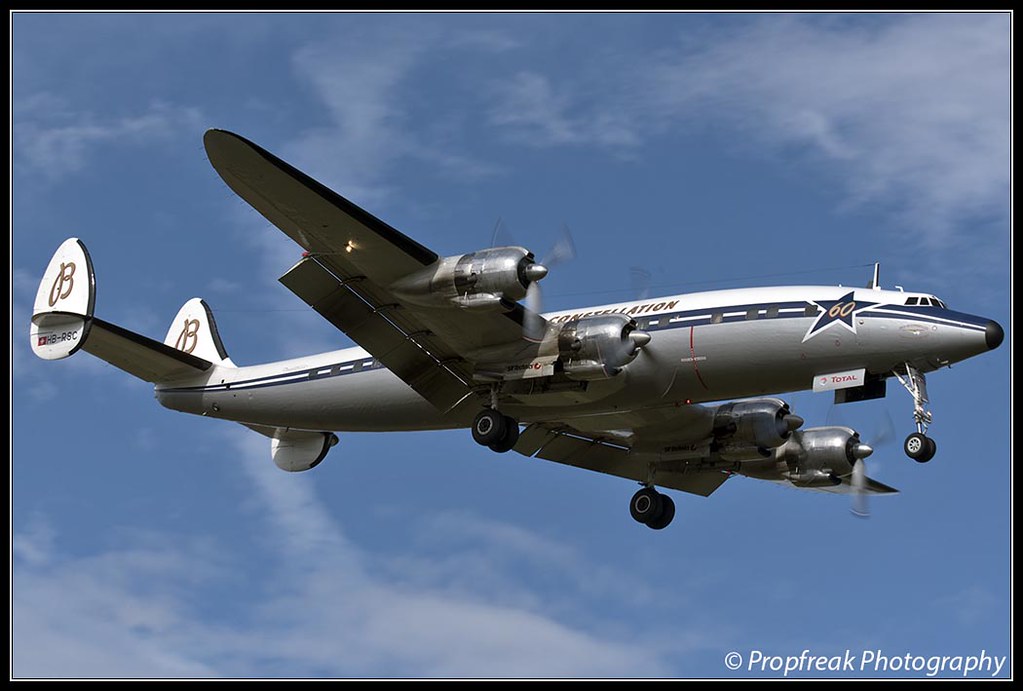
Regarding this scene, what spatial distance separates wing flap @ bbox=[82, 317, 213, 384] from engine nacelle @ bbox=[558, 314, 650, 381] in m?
9.57

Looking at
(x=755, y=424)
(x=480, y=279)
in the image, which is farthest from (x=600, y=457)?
(x=480, y=279)

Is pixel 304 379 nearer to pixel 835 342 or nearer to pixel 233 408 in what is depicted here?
pixel 233 408

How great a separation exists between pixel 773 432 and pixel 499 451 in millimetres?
6647

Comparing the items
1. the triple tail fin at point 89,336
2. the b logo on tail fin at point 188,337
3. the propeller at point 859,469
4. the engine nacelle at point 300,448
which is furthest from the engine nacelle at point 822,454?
the b logo on tail fin at point 188,337

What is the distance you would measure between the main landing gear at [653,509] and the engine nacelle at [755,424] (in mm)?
1947

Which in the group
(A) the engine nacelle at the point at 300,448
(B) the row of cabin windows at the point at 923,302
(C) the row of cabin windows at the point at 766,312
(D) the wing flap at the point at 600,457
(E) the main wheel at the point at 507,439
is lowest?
(E) the main wheel at the point at 507,439

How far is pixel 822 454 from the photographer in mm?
31016

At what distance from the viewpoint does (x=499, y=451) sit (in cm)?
2625

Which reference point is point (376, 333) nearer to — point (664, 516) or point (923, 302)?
point (664, 516)

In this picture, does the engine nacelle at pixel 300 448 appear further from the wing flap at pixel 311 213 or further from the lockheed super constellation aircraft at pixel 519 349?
the wing flap at pixel 311 213

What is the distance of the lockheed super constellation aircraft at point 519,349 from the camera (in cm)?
2486

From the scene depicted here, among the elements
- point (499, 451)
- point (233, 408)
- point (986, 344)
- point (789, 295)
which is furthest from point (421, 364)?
point (986, 344)

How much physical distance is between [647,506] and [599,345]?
6.41m

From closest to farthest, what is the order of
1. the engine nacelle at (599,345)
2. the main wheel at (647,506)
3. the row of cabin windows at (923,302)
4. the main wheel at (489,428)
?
the row of cabin windows at (923,302), the engine nacelle at (599,345), the main wheel at (489,428), the main wheel at (647,506)
